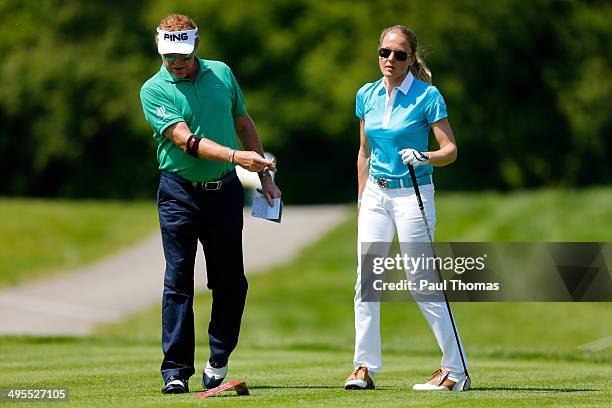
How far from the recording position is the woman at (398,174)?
307 inches

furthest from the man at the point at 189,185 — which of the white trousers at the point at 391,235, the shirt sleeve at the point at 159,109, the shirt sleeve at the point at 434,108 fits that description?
the shirt sleeve at the point at 434,108

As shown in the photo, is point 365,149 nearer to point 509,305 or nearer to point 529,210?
point 509,305

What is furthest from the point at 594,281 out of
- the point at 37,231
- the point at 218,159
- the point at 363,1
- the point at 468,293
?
the point at 363,1

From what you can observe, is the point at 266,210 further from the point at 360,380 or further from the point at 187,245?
the point at 360,380

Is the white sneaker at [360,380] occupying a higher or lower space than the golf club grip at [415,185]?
lower

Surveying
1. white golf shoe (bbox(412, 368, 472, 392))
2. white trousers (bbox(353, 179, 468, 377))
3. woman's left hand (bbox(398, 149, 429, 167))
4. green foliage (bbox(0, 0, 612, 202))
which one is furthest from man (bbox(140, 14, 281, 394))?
green foliage (bbox(0, 0, 612, 202))

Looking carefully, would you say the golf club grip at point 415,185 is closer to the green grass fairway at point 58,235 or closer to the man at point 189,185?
the man at point 189,185

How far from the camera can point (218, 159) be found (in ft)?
24.8

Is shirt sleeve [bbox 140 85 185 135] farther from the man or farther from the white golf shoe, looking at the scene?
the white golf shoe

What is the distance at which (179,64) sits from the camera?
777 centimetres

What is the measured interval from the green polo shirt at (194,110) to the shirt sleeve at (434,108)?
47.0 inches

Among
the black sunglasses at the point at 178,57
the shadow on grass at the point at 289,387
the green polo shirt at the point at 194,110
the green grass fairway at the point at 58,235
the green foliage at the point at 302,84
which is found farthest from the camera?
the green foliage at the point at 302,84

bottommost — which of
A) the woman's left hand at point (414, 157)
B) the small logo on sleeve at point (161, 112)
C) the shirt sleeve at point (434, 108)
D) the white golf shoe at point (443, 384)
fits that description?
the white golf shoe at point (443, 384)

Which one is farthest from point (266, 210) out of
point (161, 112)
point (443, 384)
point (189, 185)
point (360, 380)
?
point (443, 384)
